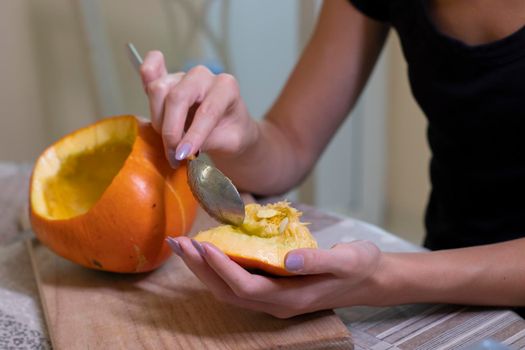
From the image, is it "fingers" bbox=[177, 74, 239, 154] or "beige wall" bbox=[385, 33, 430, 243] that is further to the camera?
"beige wall" bbox=[385, 33, 430, 243]

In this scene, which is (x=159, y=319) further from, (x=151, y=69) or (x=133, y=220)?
(x=151, y=69)

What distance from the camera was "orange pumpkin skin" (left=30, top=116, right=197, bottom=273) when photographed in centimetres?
55

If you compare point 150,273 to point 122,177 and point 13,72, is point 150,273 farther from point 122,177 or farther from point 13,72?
point 13,72

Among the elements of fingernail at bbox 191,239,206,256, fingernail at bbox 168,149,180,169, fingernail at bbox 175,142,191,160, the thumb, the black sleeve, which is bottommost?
fingernail at bbox 191,239,206,256

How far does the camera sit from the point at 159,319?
0.51 meters

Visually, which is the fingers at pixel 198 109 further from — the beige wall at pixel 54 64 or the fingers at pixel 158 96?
the beige wall at pixel 54 64

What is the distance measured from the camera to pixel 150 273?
1.96 feet

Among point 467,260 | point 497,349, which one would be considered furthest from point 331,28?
point 497,349

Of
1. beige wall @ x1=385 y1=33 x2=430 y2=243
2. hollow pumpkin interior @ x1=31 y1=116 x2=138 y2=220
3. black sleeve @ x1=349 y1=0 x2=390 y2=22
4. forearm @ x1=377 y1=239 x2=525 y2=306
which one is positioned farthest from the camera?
beige wall @ x1=385 y1=33 x2=430 y2=243

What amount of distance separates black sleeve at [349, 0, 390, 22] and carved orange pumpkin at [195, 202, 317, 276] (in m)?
0.41

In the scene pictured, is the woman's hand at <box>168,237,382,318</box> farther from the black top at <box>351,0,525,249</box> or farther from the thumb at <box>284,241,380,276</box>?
the black top at <box>351,0,525,249</box>

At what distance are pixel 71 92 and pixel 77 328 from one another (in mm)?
1261

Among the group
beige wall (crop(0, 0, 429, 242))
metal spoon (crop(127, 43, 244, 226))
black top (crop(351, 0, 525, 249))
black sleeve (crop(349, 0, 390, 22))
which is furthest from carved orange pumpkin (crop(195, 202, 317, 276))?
beige wall (crop(0, 0, 429, 242))

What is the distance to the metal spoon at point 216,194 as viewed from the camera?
1.65ft
